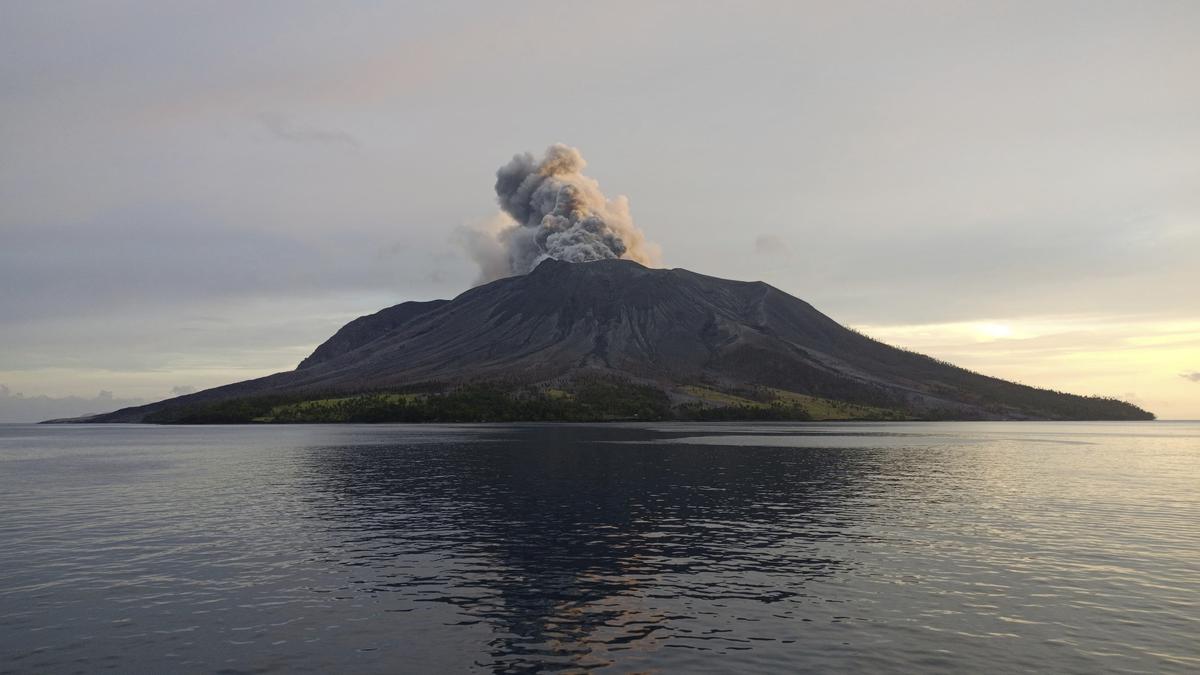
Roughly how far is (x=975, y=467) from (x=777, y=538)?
7172 cm

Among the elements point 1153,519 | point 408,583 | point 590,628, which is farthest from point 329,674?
point 1153,519

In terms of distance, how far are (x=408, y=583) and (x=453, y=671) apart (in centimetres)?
1355

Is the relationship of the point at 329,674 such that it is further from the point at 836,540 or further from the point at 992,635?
the point at 836,540

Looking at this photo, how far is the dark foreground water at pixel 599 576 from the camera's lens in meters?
28.5

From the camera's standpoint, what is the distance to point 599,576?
40594mm

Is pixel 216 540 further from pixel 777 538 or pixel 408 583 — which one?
pixel 777 538

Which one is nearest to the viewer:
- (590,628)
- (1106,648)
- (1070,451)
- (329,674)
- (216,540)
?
(329,674)

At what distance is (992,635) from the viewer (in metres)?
30.3

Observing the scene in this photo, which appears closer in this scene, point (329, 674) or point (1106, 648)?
point (329, 674)

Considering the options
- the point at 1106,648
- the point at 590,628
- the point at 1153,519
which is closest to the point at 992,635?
the point at 1106,648

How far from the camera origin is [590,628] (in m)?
31.5

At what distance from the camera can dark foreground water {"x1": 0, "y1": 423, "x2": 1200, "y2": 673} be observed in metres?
28.5

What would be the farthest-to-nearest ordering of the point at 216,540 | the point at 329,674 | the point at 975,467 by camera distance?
the point at 975,467
the point at 216,540
the point at 329,674

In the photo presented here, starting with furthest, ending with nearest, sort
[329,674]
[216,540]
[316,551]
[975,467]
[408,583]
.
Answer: [975,467], [216,540], [316,551], [408,583], [329,674]
